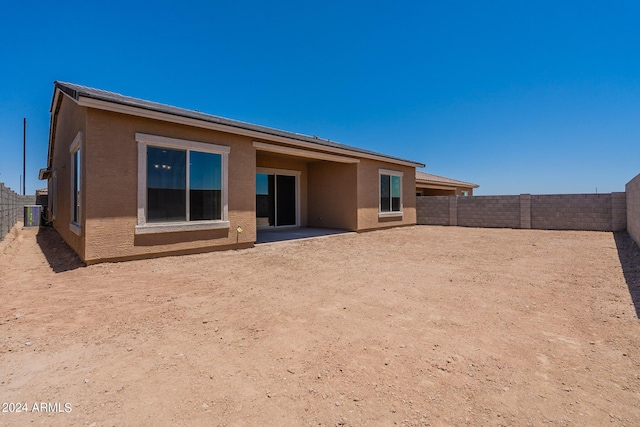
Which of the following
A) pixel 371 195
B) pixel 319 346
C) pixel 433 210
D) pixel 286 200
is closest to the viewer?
pixel 319 346

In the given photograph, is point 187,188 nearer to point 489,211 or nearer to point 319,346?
point 319,346

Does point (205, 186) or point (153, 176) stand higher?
point (153, 176)

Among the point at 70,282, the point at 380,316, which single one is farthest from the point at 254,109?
the point at 380,316

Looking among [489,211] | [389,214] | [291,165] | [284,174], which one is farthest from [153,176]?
[489,211]

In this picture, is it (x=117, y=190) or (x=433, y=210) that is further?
(x=433, y=210)

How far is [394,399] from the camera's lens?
1.94 m

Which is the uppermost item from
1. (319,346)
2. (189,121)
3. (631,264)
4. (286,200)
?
(189,121)

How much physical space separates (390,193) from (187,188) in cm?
892

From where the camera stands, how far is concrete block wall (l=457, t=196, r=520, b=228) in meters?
13.6

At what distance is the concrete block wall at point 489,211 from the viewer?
537 inches

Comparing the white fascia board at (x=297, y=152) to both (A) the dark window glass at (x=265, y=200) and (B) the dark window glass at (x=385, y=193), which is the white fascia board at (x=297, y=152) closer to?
(B) the dark window glass at (x=385, y=193)

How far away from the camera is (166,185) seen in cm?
631

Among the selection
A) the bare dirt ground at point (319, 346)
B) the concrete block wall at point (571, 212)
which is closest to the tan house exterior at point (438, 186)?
the concrete block wall at point (571, 212)

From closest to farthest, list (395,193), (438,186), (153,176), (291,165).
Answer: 1. (153,176)
2. (291,165)
3. (395,193)
4. (438,186)
